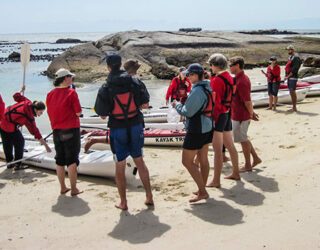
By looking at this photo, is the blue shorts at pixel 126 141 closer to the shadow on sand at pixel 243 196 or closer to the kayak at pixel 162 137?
the shadow on sand at pixel 243 196

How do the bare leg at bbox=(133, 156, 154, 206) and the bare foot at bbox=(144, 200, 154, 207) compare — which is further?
the bare foot at bbox=(144, 200, 154, 207)

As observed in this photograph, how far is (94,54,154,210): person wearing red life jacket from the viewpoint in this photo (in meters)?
4.79

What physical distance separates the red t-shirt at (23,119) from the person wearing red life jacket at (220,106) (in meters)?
2.75

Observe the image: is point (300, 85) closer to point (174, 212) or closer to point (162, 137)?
point (162, 137)

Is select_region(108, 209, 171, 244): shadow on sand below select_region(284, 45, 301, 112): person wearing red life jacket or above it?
below

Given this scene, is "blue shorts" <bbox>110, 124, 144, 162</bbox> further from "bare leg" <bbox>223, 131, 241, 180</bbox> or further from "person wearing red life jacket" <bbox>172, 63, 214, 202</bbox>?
"bare leg" <bbox>223, 131, 241, 180</bbox>

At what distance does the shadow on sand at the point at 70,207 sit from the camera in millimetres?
5215

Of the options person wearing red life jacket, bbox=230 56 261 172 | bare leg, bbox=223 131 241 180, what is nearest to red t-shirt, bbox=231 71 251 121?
person wearing red life jacket, bbox=230 56 261 172

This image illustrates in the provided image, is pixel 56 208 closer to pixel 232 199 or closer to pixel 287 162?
pixel 232 199

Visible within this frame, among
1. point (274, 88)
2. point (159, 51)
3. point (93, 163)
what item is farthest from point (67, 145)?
point (159, 51)

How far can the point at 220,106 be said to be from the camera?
5527 mm

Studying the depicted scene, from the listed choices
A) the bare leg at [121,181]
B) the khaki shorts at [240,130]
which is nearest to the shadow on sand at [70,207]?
the bare leg at [121,181]

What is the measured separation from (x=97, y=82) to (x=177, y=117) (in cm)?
1575

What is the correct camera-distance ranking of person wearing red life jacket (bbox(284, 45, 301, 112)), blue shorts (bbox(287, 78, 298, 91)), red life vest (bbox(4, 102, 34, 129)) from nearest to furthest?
red life vest (bbox(4, 102, 34, 129))
person wearing red life jacket (bbox(284, 45, 301, 112))
blue shorts (bbox(287, 78, 298, 91))
